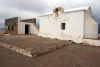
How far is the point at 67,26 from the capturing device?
10.1 m

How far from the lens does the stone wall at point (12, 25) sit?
1763 centimetres

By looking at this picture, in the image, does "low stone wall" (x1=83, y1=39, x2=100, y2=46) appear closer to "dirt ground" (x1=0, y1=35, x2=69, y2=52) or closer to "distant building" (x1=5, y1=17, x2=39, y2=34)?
"dirt ground" (x1=0, y1=35, x2=69, y2=52)

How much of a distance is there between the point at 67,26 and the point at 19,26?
11.8 meters

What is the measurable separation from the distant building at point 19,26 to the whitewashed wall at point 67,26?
700 cm

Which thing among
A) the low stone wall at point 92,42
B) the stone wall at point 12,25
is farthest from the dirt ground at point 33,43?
the stone wall at point 12,25

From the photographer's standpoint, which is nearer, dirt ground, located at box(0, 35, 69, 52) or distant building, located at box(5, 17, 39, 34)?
dirt ground, located at box(0, 35, 69, 52)

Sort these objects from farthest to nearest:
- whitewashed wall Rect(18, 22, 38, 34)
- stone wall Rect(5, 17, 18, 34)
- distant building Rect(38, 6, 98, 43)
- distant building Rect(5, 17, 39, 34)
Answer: whitewashed wall Rect(18, 22, 38, 34) → stone wall Rect(5, 17, 18, 34) → distant building Rect(5, 17, 39, 34) → distant building Rect(38, 6, 98, 43)

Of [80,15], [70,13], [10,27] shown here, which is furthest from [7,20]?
[80,15]

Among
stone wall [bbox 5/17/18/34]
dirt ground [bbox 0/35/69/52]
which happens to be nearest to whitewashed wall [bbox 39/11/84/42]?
dirt ground [bbox 0/35/69/52]

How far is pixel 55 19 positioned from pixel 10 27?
12774mm

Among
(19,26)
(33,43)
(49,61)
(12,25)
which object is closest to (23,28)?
(19,26)

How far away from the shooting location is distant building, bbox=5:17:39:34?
1750 centimetres

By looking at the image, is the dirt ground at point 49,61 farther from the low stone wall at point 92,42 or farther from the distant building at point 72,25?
the distant building at point 72,25

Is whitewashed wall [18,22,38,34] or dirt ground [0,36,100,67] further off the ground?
whitewashed wall [18,22,38,34]
